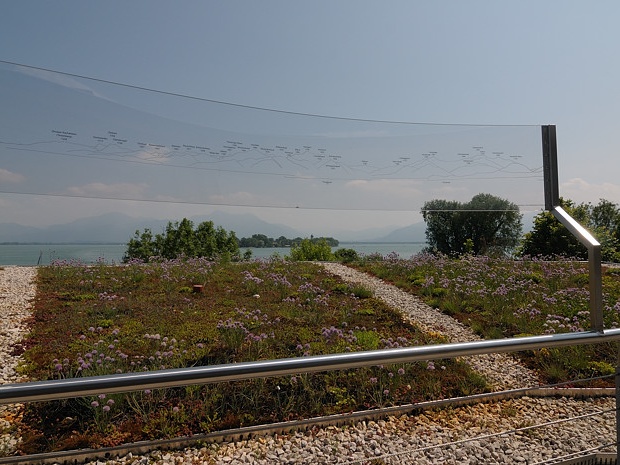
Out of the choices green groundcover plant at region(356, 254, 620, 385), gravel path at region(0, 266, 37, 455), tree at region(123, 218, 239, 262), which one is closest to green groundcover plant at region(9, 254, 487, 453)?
gravel path at region(0, 266, 37, 455)

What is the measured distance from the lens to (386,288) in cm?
726

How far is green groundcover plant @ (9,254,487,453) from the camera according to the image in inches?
110

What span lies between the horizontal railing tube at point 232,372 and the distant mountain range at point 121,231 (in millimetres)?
837

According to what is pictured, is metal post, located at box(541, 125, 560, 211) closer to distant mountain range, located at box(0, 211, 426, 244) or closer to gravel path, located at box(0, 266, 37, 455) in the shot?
distant mountain range, located at box(0, 211, 426, 244)

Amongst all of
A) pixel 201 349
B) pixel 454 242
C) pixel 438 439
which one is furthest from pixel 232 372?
pixel 454 242

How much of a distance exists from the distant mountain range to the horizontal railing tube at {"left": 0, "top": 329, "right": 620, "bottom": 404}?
0.84 m

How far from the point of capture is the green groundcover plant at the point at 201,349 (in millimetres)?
2803

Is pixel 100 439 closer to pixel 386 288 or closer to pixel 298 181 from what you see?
pixel 298 181

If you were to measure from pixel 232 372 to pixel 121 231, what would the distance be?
1.59m

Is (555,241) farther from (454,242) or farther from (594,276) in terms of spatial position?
(594,276)

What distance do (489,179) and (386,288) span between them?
5.45m

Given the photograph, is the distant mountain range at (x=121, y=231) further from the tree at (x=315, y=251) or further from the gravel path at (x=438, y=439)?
the tree at (x=315, y=251)

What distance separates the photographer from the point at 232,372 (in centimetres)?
96

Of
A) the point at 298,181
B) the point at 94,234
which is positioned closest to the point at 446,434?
the point at 298,181
